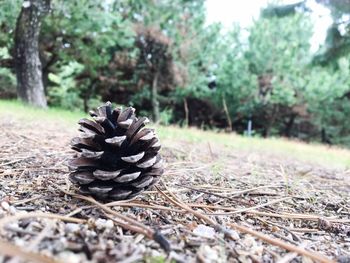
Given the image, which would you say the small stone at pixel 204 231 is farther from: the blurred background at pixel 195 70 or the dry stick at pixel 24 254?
the blurred background at pixel 195 70

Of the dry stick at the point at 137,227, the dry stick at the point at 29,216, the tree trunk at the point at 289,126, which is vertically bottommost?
the tree trunk at the point at 289,126

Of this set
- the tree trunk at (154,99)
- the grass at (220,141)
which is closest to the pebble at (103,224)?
the grass at (220,141)

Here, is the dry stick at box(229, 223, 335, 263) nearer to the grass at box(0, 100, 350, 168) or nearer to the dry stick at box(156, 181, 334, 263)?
the dry stick at box(156, 181, 334, 263)

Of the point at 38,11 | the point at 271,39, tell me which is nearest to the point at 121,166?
the point at 38,11

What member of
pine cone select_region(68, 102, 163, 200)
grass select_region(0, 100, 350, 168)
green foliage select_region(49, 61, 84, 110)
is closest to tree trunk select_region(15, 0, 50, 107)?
grass select_region(0, 100, 350, 168)

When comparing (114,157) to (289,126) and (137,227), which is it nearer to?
(137,227)

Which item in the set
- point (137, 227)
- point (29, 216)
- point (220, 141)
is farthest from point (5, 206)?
point (220, 141)
